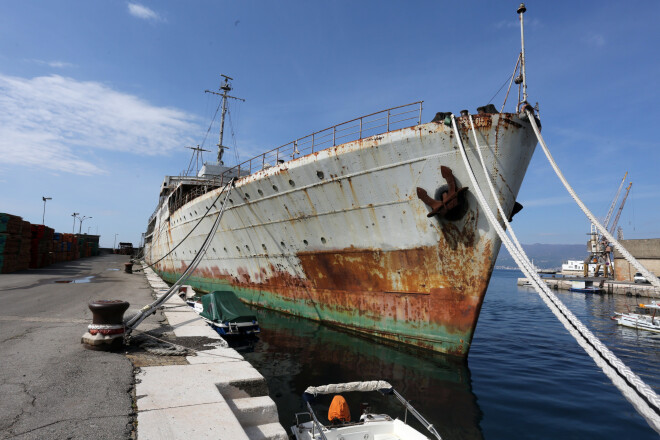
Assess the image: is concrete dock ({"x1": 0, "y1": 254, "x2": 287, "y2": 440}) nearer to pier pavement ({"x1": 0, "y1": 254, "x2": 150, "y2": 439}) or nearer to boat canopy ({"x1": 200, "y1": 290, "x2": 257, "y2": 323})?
pier pavement ({"x1": 0, "y1": 254, "x2": 150, "y2": 439})

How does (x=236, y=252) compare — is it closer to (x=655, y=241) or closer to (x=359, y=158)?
(x=359, y=158)

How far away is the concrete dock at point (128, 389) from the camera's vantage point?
3.13 metres

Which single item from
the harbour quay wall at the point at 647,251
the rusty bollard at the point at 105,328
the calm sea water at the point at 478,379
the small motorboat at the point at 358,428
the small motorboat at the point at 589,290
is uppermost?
the harbour quay wall at the point at 647,251

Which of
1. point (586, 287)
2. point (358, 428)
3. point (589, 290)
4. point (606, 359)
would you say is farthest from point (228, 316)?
point (586, 287)

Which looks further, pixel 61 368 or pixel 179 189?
pixel 179 189

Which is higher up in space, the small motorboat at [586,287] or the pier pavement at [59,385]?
the pier pavement at [59,385]

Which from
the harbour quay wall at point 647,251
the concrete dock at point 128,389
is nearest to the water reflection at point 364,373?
the concrete dock at point 128,389

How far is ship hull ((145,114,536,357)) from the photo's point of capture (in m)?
8.55

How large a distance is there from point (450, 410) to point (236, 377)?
419 centimetres

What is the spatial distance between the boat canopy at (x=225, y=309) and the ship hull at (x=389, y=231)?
2.55 meters

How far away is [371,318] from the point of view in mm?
10406

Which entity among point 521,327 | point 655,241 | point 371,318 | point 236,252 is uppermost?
point 655,241

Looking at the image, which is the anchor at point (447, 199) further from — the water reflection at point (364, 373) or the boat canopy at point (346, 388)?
the boat canopy at point (346, 388)

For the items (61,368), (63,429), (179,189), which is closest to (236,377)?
(63,429)
